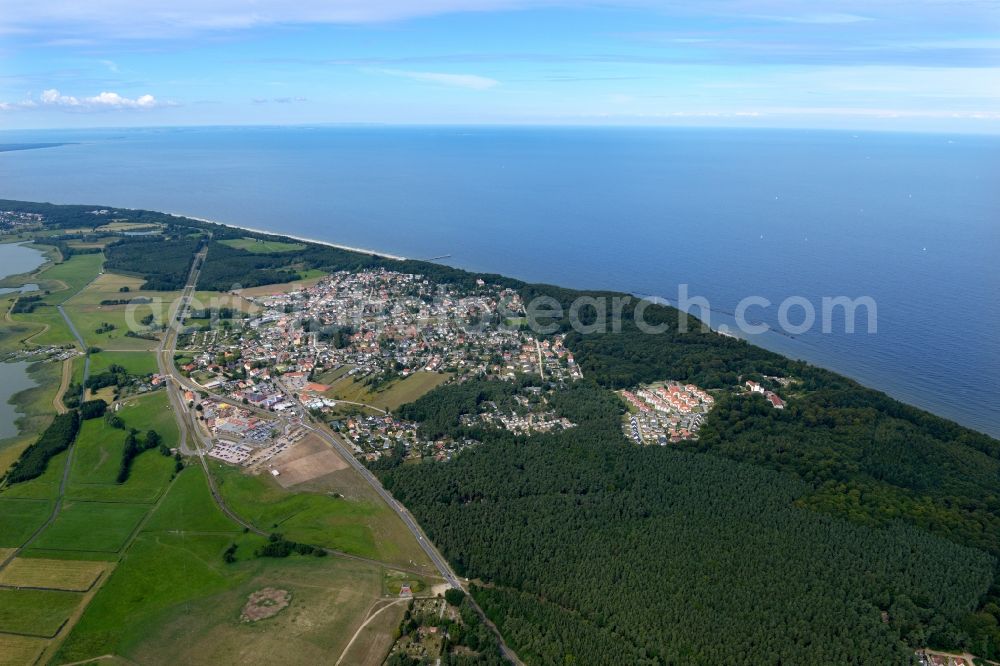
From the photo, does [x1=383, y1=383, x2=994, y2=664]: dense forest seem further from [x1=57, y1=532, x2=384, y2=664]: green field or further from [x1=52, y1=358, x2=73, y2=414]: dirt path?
[x1=52, y1=358, x2=73, y2=414]: dirt path

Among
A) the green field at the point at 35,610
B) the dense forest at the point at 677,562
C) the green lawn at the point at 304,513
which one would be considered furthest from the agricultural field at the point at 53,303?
the dense forest at the point at 677,562

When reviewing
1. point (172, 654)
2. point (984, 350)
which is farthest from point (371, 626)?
point (984, 350)

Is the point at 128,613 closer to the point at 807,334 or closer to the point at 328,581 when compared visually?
the point at 328,581

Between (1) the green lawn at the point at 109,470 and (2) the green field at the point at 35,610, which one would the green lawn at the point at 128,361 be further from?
(2) the green field at the point at 35,610

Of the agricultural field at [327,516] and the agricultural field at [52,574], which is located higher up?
the agricultural field at [327,516]

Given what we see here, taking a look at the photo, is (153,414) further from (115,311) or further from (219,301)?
(115,311)

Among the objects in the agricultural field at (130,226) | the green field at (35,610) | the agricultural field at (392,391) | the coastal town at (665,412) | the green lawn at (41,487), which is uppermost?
the agricultural field at (130,226)
